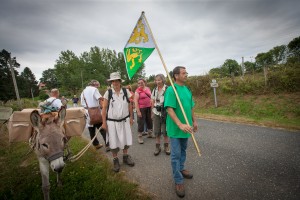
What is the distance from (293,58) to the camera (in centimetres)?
1065

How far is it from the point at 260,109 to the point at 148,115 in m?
6.90

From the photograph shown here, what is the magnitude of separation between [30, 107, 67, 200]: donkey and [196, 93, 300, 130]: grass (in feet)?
24.0

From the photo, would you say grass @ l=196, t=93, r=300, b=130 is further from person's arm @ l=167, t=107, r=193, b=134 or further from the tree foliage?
the tree foliage

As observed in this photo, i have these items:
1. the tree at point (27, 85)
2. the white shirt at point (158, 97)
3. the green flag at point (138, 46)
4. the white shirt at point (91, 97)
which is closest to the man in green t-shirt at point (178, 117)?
the green flag at point (138, 46)

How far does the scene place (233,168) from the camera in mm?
3398

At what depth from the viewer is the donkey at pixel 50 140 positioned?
2244 mm

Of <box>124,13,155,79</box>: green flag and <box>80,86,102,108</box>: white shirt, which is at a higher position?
<box>124,13,155,79</box>: green flag

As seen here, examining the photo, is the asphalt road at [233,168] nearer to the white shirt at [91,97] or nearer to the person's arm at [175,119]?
the person's arm at [175,119]

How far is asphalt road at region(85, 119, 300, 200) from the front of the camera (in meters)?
2.67

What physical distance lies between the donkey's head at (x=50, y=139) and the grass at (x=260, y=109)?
24.0 ft

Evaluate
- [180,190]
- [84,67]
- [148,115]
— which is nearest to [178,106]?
[180,190]

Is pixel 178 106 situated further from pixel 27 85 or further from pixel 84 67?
pixel 27 85

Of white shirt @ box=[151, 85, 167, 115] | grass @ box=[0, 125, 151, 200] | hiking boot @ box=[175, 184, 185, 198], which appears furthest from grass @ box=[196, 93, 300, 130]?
grass @ box=[0, 125, 151, 200]

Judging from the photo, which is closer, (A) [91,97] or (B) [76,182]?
(B) [76,182]
